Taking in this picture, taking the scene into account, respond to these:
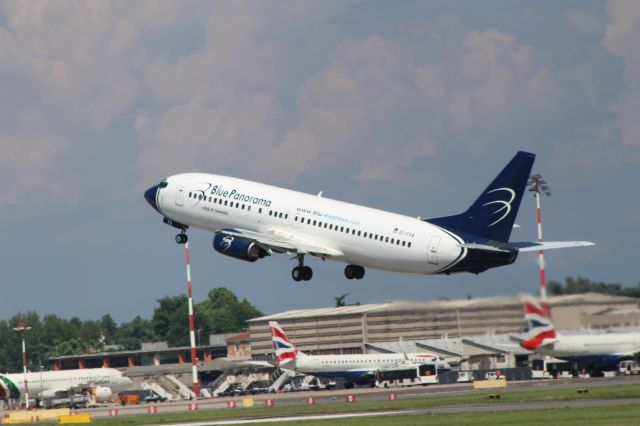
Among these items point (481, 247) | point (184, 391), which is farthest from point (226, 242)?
point (184, 391)

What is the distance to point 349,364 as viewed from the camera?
463 feet

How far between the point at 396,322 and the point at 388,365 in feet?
189

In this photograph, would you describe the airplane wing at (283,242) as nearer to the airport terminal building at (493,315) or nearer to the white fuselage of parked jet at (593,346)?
the airport terminal building at (493,315)

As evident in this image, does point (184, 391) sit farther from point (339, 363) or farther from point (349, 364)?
point (349, 364)

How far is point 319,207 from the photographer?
3098 inches

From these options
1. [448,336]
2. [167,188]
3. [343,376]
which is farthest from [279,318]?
[448,336]

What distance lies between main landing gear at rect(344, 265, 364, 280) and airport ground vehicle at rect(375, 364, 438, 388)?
191 ft

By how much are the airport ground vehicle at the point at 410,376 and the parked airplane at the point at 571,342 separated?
3115cm

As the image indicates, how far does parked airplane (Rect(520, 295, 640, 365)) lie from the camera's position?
64.8 meters

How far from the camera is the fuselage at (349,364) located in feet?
459

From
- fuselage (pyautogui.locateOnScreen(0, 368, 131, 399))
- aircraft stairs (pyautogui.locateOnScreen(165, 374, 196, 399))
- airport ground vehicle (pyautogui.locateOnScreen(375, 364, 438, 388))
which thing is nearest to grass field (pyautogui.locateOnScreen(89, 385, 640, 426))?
airport ground vehicle (pyautogui.locateOnScreen(375, 364, 438, 388))

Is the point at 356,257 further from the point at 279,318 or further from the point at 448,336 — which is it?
the point at 279,318

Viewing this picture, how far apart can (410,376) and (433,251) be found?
66.6 meters

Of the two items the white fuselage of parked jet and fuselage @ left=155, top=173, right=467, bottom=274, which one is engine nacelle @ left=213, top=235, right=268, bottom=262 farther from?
the white fuselage of parked jet
